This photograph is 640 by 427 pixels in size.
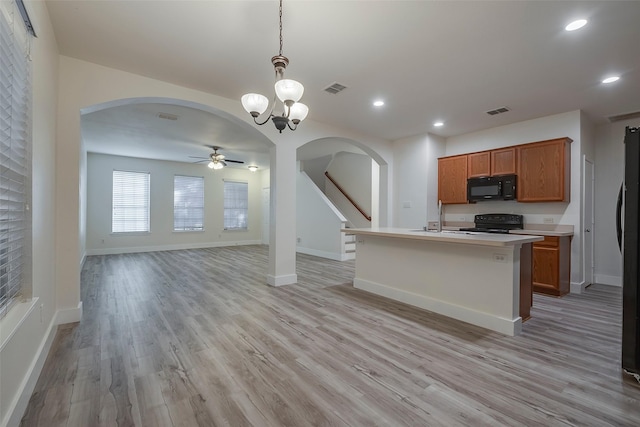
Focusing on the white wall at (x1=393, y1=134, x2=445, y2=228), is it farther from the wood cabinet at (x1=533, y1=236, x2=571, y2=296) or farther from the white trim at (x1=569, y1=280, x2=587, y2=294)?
the white trim at (x1=569, y1=280, x2=587, y2=294)

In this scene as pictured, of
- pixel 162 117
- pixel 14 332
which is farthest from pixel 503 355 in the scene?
pixel 162 117

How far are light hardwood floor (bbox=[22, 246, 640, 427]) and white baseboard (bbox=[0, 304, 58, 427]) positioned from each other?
0.06 m

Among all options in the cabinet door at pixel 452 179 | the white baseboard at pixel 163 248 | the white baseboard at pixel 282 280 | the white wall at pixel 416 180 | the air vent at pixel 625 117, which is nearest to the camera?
the air vent at pixel 625 117

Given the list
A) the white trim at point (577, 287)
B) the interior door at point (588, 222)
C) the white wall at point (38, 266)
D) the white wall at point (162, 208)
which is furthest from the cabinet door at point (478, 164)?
the white wall at point (162, 208)

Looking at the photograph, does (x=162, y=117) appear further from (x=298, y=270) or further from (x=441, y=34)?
(x=441, y=34)

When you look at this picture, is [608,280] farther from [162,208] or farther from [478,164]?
[162,208]

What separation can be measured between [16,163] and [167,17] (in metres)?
1.58

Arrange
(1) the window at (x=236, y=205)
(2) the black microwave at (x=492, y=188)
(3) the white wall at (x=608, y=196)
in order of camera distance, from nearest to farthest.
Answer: (3) the white wall at (x=608, y=196) → (2) the black microwave at (x=492, y=188) → (1) the window at (x=236, y=205)

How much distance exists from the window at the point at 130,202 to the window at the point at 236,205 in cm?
242

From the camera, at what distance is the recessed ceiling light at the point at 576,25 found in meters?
2.39

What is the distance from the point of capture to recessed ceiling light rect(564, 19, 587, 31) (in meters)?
2.39

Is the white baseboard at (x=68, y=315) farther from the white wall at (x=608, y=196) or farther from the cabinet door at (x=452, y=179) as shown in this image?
the white wall at (x=608, y=196)

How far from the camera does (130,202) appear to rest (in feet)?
27.5

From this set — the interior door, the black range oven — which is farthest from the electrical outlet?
the interior door
